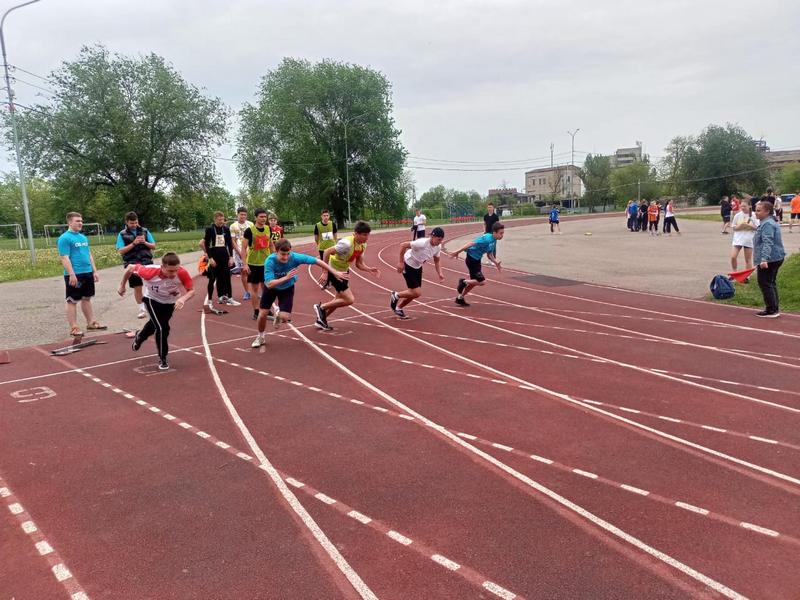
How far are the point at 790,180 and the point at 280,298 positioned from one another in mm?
109852

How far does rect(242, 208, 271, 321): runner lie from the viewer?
32.1 ft

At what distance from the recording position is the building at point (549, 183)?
124 metres

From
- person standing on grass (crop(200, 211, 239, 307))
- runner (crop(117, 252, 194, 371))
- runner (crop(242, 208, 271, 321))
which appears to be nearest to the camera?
runner (crop(117, 252, 194, 371))

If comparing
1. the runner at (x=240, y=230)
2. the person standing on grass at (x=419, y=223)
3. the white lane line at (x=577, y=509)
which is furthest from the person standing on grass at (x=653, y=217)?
the white lane line at (x=577, y=509)

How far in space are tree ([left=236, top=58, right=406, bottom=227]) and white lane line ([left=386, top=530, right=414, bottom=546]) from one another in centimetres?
4981

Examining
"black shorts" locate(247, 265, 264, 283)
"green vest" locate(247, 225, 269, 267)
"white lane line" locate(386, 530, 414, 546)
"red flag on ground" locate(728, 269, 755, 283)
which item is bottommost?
"white lane line" locate(386, 530, 414, 546)

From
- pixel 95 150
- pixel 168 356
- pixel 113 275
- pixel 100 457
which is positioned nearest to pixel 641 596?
pixel 100 457

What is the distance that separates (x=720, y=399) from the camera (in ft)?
17.7

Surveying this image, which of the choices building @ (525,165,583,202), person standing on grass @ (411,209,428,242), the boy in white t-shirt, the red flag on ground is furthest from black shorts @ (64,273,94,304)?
building @ (525,165,583,202)

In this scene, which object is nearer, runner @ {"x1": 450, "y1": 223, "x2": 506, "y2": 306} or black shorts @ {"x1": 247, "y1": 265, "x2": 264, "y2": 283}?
black shorts @ {"x1": 247, "y1": 265, "x2": 264, "y2": 283}

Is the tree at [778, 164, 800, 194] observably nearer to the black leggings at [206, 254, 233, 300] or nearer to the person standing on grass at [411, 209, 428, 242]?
the person standing on grass at [411, 209, 428, 242]

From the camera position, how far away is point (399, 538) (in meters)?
3.18

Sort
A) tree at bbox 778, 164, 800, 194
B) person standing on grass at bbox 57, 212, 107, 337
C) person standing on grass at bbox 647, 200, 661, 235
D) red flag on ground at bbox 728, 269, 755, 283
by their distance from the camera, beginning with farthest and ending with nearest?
tree at bbox 778, 164, 800, 194
person standing on grass at bbox 647, 200, 661, 235
red flag on ground at bbox 728, 269, 755, 283
person standing on grass at bbox 57, 212, 107, 337

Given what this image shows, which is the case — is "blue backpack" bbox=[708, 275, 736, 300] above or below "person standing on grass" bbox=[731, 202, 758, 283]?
below
